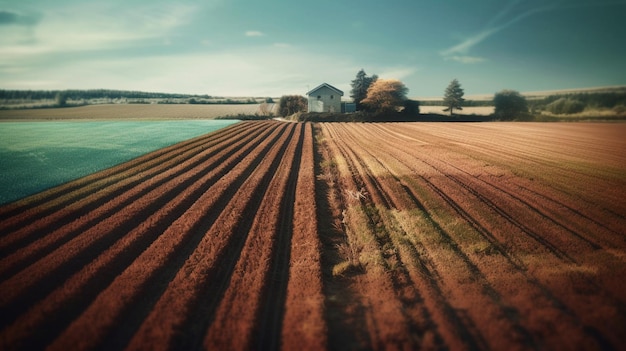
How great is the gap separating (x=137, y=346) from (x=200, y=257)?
112 inches

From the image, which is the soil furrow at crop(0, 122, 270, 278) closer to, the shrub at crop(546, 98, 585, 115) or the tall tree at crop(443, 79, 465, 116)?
the shrub at crop(546, 98, 585, 115)

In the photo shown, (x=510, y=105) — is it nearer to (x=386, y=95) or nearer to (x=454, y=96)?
(x=454, y=96)

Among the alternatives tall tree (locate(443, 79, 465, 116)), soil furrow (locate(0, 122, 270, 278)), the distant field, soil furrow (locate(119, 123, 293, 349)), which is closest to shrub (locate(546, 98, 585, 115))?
tall tree (locate(443, 79, 465, 116))

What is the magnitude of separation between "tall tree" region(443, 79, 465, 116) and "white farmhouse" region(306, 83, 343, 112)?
2471 cm

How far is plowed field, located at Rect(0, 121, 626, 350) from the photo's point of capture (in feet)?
16.6

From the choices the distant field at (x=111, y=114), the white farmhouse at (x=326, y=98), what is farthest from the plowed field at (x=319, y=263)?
the distant field at (x=111, y=114)

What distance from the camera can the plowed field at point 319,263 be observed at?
16.6 ft

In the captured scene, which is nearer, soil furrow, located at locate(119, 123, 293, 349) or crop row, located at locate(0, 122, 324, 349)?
soil furrow, located at locate(119, 123, 293, 349)

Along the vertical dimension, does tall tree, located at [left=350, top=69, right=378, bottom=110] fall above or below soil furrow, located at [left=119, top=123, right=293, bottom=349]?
above

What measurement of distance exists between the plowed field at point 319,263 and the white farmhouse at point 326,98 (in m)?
43.7

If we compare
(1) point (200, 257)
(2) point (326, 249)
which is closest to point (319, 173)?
(2) point (326, 249)

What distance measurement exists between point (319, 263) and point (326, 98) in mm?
52037

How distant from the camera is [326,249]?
328 inches

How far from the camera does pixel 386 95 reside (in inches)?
2020
